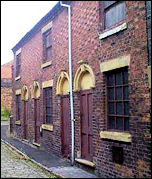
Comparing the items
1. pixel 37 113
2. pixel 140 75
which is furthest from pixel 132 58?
pixel 37 113

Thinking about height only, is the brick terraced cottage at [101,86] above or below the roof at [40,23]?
below

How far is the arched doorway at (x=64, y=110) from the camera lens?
442 inches

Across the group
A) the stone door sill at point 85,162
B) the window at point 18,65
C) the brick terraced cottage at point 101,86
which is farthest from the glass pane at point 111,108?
the window at point 18,65

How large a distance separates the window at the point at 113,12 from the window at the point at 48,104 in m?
5.49

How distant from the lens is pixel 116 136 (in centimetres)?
786

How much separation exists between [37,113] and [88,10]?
23.6ft

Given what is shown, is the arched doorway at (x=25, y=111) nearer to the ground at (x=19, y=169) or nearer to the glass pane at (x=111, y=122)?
the ground at (x=19, y=169)

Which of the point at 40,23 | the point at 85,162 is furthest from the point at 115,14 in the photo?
the point at 40,23

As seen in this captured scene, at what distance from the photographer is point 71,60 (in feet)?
35.0

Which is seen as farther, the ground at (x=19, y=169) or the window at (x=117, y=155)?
the ground at (x=19, y=169)

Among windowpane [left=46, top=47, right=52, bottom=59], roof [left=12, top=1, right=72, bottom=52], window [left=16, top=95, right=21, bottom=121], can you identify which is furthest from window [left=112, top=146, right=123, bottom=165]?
window [left=16, top=95, right=21, bottom=121]

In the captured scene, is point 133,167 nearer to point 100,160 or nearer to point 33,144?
point 100,160

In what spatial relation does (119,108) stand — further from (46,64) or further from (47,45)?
(47,45)

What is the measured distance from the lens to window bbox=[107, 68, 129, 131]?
7.79m
